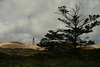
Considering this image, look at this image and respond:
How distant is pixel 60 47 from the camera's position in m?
18.1

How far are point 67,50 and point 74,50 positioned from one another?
1.03 m

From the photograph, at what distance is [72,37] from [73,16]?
278 cm

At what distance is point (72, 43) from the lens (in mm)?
17844

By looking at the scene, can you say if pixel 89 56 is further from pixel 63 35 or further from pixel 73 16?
pixel 73 16

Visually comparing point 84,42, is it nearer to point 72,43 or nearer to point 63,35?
point 72,43

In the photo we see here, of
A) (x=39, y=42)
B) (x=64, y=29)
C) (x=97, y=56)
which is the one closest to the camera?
(x=97, y=56)

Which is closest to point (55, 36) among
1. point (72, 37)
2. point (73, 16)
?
point (72, 37)

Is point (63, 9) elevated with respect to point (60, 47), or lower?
elevated

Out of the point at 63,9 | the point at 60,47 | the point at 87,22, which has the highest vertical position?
the point at 63,9

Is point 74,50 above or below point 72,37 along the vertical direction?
below

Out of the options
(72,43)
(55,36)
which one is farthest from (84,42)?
(55,36)

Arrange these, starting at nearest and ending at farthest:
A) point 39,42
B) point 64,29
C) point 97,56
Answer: point 97,56 < point 64,29 < point 39,42

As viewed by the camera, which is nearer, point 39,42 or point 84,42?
point 84,42

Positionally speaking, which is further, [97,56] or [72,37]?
[72,37]
